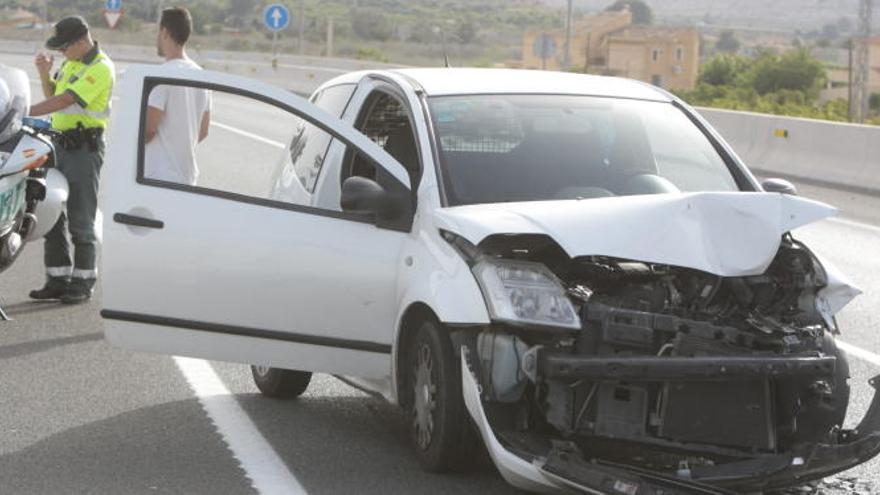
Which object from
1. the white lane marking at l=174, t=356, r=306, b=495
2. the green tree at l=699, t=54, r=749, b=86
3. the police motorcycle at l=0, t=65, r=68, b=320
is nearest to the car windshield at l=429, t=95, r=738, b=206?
the white lane marking at l=174, t=356, r=306, b=495

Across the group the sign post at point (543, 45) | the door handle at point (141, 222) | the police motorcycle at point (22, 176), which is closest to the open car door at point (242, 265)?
the door handle at point (141, 222)

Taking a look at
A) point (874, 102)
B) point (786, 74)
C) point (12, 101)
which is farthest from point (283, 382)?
point (874, 102)

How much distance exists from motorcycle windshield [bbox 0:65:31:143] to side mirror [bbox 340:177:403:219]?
3.91 metres

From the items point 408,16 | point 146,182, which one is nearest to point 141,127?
point 146,182

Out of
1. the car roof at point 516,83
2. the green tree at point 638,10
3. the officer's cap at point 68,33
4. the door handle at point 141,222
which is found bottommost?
the door handle at point 141,222

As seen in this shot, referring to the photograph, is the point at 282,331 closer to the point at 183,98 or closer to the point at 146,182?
the point at 146,182

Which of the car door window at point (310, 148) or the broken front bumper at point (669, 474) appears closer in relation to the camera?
the broken front bumper at point (669, 474)

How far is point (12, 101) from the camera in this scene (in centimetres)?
1026

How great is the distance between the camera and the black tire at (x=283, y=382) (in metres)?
7.91

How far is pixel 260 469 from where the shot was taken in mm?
6672

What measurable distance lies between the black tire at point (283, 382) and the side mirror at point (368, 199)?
131 centimetres

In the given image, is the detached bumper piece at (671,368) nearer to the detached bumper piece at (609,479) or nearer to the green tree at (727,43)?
the detached bumper piece at (609,479)

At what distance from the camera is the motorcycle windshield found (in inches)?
398

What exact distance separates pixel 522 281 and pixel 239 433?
1736 mm
